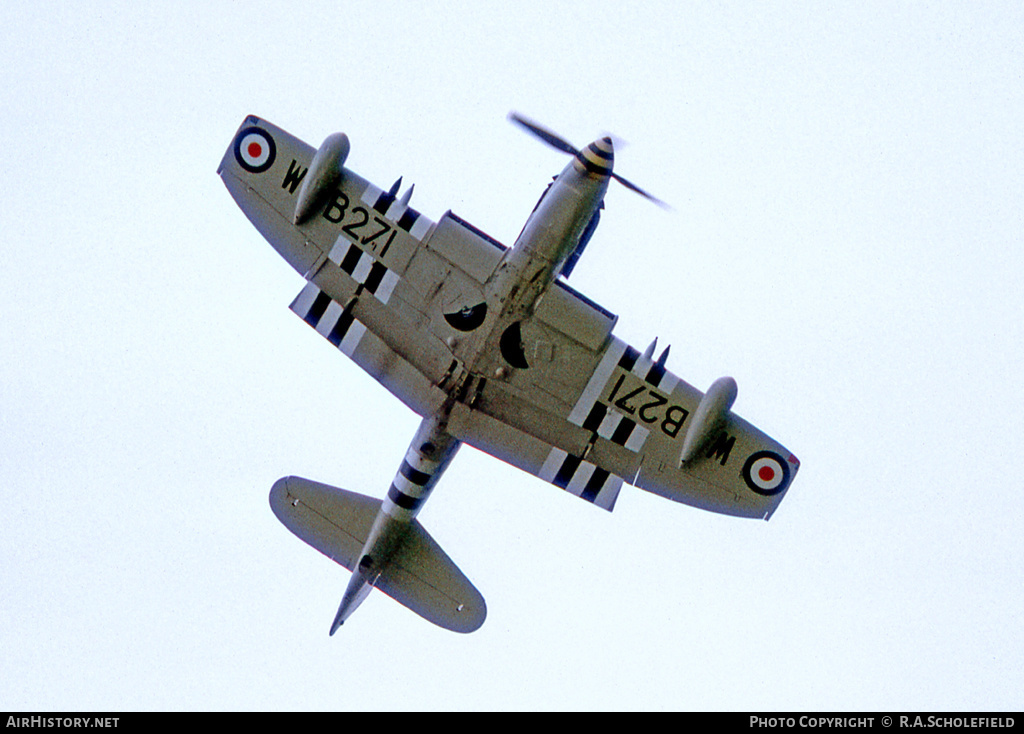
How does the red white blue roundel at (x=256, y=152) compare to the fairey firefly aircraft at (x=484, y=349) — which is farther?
the red white blue roundel at (x=256, y=152)

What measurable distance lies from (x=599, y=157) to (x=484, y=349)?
11.1 feet

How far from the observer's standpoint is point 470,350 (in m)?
19.2

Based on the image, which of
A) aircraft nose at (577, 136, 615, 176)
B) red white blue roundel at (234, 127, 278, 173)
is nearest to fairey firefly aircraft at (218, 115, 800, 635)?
red white blue roundel at (234, 127, 278, 173)

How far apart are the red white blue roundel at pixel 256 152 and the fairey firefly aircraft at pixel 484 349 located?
0.02 m

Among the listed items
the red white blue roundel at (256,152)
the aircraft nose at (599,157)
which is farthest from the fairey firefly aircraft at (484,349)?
the aircraft nose at (599,157)

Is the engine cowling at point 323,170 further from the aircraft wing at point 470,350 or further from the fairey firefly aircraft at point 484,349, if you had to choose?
the aircraft wing at point 470,350

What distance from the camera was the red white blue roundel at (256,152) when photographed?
19.8 meters

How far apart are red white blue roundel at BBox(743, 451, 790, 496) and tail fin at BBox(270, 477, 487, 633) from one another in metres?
5.06

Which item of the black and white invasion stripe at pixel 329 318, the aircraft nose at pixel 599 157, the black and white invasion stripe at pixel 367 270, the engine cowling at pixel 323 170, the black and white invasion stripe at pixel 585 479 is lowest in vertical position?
the black and white invasion stripe at pixel 585 479

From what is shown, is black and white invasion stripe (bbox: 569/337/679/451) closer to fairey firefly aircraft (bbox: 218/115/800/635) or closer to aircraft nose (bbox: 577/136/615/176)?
fairey firefly aircraft (bbox: 218/115/800/635)

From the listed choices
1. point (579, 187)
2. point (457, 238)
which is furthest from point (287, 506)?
point (579, 187)

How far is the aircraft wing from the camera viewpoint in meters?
19.2
